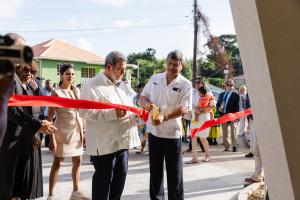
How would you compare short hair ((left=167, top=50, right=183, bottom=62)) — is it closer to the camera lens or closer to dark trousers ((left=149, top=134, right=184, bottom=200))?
dark trousers ((left=149, top=134, right=184, bottom=200))

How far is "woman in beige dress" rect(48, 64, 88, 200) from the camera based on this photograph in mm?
5121

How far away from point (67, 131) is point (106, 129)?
4.43 feet

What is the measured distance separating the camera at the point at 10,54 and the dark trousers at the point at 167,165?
10.8 feet

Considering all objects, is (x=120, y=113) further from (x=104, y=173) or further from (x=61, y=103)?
(x=61, y=103)

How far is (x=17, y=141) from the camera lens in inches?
155

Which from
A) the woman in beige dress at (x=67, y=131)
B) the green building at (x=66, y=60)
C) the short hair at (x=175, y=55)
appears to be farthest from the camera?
the green building at (x=66, y=60)

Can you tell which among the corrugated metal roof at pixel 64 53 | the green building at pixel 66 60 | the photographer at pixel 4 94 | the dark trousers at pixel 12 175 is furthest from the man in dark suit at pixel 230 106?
the corrugated metal roof at pixel 64 53

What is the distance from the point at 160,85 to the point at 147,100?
25 cm

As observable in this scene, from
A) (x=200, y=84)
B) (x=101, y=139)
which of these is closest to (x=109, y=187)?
(x=101, y=139)

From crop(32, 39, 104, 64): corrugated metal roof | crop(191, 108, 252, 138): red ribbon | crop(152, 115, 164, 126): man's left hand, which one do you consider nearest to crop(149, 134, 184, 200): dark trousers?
crop(152, 115, 164, 126): man's left hand

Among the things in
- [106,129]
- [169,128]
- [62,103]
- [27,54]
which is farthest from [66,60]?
[27,54]

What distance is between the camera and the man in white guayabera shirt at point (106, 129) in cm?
394

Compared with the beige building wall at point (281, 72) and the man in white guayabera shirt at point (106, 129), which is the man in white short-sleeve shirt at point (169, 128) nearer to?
the man in white guayabera shirt at point (106, 129)

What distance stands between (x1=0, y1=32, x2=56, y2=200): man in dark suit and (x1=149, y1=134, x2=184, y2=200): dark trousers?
3.91 feet
